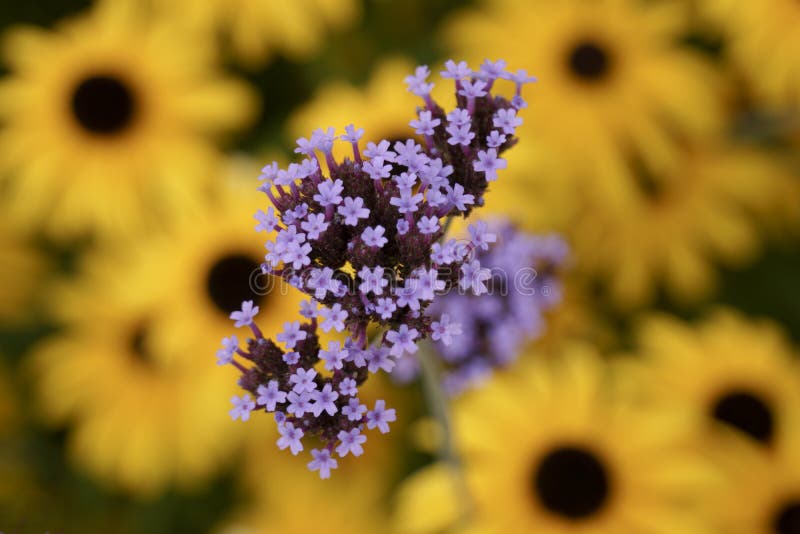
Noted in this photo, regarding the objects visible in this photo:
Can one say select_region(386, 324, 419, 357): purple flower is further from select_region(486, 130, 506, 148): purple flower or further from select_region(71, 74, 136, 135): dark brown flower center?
select_region(71, 74, 136, 135): dark brown flower center

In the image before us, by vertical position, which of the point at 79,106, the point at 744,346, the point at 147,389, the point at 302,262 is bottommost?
the point at 302,262

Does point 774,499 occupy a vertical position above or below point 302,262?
above

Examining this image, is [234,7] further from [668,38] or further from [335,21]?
[668,38]

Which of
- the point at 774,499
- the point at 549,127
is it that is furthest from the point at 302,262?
the point at 549,127

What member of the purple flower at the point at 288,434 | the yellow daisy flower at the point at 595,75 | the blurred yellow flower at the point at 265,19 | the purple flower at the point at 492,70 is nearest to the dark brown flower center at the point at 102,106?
the blurred yellow flower at the point at 265,19

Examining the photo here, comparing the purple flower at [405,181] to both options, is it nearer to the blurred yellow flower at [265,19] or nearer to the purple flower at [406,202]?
the purple flower at [406,202]

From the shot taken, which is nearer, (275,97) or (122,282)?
(122,282)

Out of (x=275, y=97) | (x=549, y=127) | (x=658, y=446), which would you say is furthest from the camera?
(x=275, y=97)

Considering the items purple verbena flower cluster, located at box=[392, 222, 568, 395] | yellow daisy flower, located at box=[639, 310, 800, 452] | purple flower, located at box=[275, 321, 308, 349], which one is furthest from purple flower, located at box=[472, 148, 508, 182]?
yellow daisy flower, located at box=[639, 310, 800, 452]

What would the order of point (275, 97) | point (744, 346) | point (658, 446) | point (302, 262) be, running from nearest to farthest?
point (302, 262) → point (658, 446) → point (744, 346) → point (275, 97)

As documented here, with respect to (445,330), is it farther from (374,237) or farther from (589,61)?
(589,61)
